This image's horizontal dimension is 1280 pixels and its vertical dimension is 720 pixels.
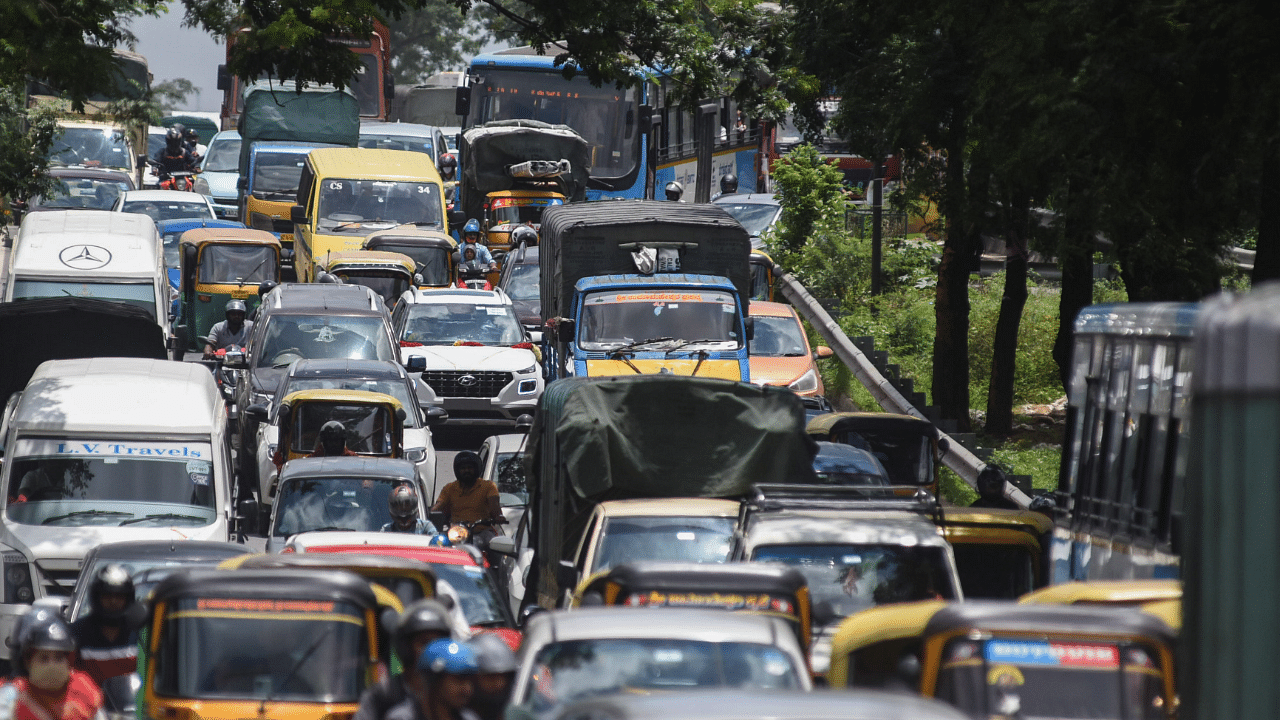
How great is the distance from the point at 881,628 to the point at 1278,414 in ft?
13.4

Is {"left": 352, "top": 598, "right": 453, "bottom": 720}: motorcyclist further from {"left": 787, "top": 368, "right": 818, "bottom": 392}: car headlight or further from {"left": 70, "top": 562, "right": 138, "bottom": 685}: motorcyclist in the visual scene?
{"left": 787, "top": 368, "right": 818, "bottom": 392}: car headlight

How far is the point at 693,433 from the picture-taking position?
45.8ft

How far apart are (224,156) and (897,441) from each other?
3321 centimetres

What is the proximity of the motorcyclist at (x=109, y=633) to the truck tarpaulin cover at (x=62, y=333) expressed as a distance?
11.4 metres

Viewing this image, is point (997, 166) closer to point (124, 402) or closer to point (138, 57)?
point (124, 402)

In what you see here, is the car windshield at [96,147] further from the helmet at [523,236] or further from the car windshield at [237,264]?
the car windshield at [237,264]

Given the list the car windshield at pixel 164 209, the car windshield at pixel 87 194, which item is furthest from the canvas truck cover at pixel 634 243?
the car windshield at pixel 87 194

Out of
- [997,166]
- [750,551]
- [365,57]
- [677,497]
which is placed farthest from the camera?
[365,57]

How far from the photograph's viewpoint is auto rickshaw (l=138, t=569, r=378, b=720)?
8336 mm

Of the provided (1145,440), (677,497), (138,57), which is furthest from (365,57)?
(1145,440)

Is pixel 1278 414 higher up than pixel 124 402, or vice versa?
pixel 1278 414

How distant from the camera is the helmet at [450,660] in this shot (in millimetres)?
6918

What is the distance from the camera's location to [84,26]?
1630cm

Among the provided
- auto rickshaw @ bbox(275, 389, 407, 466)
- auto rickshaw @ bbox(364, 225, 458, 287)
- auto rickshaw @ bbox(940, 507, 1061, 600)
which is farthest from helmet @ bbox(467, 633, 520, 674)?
auto rickshaw @ bbox(364, 225, 458, 287)
